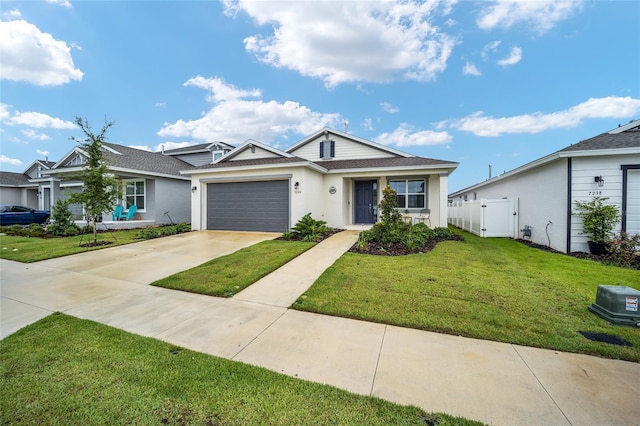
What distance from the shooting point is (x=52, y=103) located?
44.6ft

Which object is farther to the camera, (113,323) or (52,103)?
(52,103)

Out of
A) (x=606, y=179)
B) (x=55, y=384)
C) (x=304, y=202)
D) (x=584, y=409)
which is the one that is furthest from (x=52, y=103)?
(x=606, y=179)

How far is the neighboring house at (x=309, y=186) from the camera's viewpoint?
1177 cm

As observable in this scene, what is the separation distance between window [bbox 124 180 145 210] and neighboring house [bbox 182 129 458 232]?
4.14 m

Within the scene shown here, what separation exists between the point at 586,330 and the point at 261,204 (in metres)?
11.0

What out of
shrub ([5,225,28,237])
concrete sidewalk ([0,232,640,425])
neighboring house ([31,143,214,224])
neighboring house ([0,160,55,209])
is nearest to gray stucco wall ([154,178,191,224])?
neighboring house ([31,143,214,224])

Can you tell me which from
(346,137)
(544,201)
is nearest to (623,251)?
(544,201)

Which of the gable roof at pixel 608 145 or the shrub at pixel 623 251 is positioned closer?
the shrub at pixel 623 251

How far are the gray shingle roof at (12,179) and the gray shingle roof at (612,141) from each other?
37010 millimetres

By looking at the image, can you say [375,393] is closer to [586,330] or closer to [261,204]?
[586,330]

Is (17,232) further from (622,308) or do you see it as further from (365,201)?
(622,308)

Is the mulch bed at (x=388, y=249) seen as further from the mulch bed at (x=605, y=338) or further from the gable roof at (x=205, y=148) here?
the gable roof at (x=205, y=148)

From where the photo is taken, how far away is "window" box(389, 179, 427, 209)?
13094mm

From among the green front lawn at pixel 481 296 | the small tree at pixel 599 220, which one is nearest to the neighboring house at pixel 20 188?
the green front lawn at pixel 481 296
